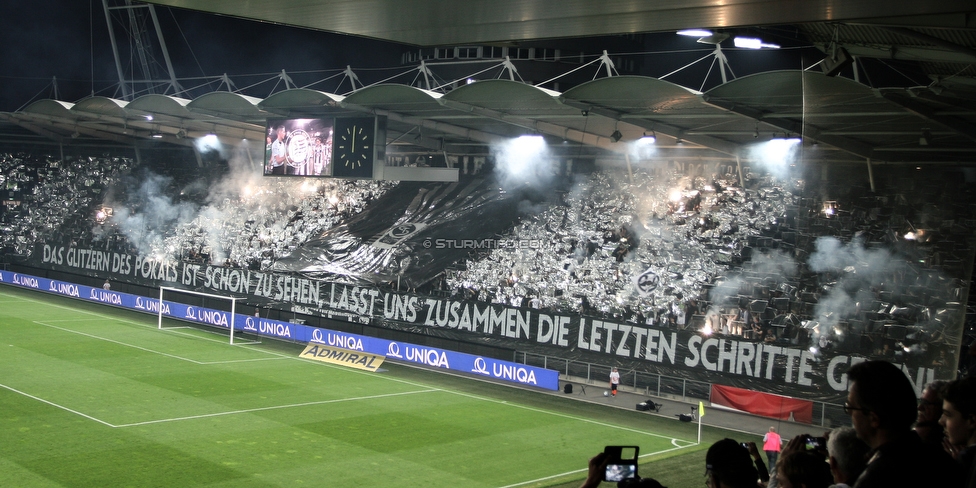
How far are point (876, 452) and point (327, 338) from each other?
25540mm

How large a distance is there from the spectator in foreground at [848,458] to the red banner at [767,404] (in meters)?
14.8

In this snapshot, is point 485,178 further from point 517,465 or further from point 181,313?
point 517,465

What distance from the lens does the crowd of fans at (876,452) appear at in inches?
122

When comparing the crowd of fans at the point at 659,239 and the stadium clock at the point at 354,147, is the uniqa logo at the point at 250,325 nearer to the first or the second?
the crowd of fans at the point at 659,239

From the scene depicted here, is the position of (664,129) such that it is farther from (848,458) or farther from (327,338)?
(848,458)

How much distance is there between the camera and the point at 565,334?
23.7 meters

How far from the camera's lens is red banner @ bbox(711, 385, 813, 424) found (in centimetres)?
1850

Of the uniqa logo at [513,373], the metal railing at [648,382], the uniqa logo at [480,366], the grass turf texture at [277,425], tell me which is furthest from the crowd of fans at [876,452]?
the uniqa logo at [480,366]

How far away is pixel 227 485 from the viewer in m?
13.2

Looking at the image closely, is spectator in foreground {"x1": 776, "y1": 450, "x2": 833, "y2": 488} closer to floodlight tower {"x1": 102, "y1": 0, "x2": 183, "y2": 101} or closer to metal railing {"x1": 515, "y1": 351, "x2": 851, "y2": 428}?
metal railing {"x1": 515, "y1": 351, "x2": 851, "y2": 428}

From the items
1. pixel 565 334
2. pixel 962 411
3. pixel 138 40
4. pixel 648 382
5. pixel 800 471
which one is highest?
pixel 138 40

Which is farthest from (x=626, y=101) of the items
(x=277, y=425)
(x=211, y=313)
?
(x=211, y=313)

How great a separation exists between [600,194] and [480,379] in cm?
838

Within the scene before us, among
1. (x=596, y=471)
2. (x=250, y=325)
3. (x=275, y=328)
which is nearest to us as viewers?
(x=596, y=471)
